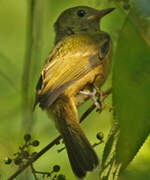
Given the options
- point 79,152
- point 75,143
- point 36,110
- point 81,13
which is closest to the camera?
point 79,152

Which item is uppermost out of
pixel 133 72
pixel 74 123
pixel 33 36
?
pixel 133 72

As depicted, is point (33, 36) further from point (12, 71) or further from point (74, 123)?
point (12, 71)

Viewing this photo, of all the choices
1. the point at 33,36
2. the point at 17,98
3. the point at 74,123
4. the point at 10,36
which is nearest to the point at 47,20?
the point at 10,36

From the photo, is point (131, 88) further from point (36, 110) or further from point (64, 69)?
point (36, 110)

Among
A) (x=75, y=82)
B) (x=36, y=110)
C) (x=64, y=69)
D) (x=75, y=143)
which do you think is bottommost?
(x=36, y=110)

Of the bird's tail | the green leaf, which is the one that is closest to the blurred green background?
the bird's tail

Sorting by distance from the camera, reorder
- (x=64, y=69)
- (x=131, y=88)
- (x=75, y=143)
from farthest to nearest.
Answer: (x=64, y=69) → (x=75, y=143) → (x=131, y=88)

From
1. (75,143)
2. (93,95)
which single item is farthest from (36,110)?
(75,143)

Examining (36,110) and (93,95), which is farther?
(36,110)
